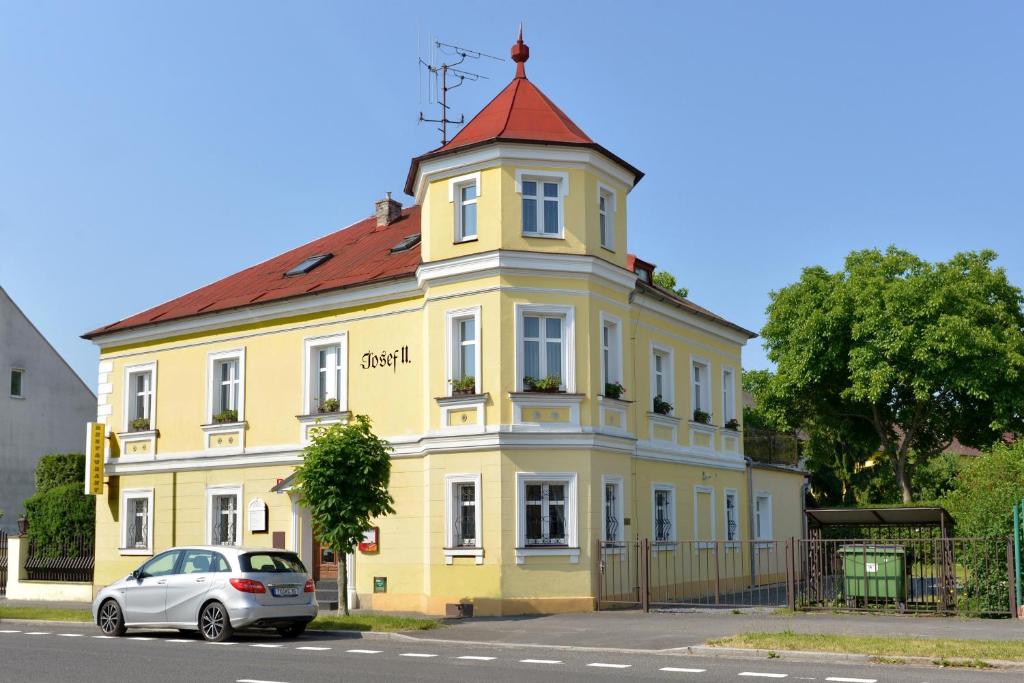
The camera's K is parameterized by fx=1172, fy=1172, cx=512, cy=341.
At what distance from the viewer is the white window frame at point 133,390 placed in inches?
1211

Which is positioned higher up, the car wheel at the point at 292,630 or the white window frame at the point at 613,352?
the white window frame at the point at 613,352

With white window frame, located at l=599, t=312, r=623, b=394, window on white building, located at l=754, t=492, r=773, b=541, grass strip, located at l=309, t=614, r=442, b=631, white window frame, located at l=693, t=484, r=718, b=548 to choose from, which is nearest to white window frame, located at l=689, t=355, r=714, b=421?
white window frame, located at l=693, t=484, r=718, b=548

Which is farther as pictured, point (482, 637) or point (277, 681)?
point (482, 637)

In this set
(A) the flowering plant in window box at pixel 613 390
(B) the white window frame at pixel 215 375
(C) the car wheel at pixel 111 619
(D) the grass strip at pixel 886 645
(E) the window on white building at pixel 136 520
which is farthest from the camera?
(E) the window on white building at pixel 136 520

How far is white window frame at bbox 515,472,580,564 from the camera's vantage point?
75.8 feet

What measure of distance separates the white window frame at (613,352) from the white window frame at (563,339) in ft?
3.97

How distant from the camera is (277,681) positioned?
12969 millimetres

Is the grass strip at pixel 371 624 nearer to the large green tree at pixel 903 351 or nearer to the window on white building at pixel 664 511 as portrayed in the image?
the window on white building at pixel 664 511

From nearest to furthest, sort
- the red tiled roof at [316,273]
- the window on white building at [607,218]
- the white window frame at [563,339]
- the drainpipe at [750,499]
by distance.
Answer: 1. the white window frame at [563,339]
2. the window on white building at [607,218]
3. the red tiled roof at [316,273]
4. the drainpipe at [750,499]

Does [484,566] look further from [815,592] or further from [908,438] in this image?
[908,438]

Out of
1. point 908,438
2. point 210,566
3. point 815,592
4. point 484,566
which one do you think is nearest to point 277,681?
point 210,566

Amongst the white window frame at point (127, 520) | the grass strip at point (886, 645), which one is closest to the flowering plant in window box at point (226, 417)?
the white window frame at point (127, 520)

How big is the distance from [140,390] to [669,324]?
1426 cm

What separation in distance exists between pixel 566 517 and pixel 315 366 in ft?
25.2
